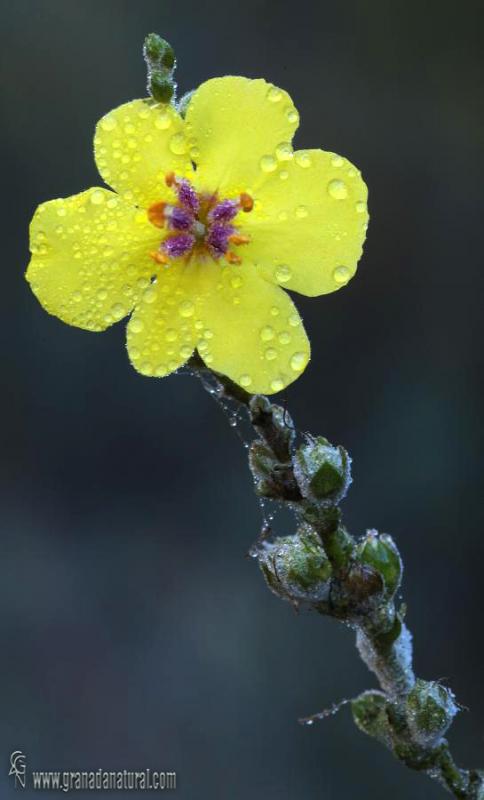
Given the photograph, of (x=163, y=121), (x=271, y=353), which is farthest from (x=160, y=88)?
(x=271, y=353)

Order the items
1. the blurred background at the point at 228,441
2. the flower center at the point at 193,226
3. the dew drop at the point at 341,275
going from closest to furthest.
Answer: the dew drop at the point at 341,275, the flower center at the point at 193,226, the blurred background at the point at 228,441

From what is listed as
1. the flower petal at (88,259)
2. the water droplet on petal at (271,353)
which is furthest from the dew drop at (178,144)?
the water droplet on petal at (271,353)

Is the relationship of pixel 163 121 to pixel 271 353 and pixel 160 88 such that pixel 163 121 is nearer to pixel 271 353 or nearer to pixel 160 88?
pixel 160 88

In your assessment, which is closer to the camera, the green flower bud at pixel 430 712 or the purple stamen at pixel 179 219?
the green flower bud at pixel 430 712

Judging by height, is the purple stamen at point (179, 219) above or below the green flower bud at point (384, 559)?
above

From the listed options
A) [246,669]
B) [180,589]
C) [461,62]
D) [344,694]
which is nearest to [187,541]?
[180,589]

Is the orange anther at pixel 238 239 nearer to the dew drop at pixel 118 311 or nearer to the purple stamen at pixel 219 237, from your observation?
the purple stamen at pixel 219 237

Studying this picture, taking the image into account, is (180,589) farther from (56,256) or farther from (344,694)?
(56,256)
